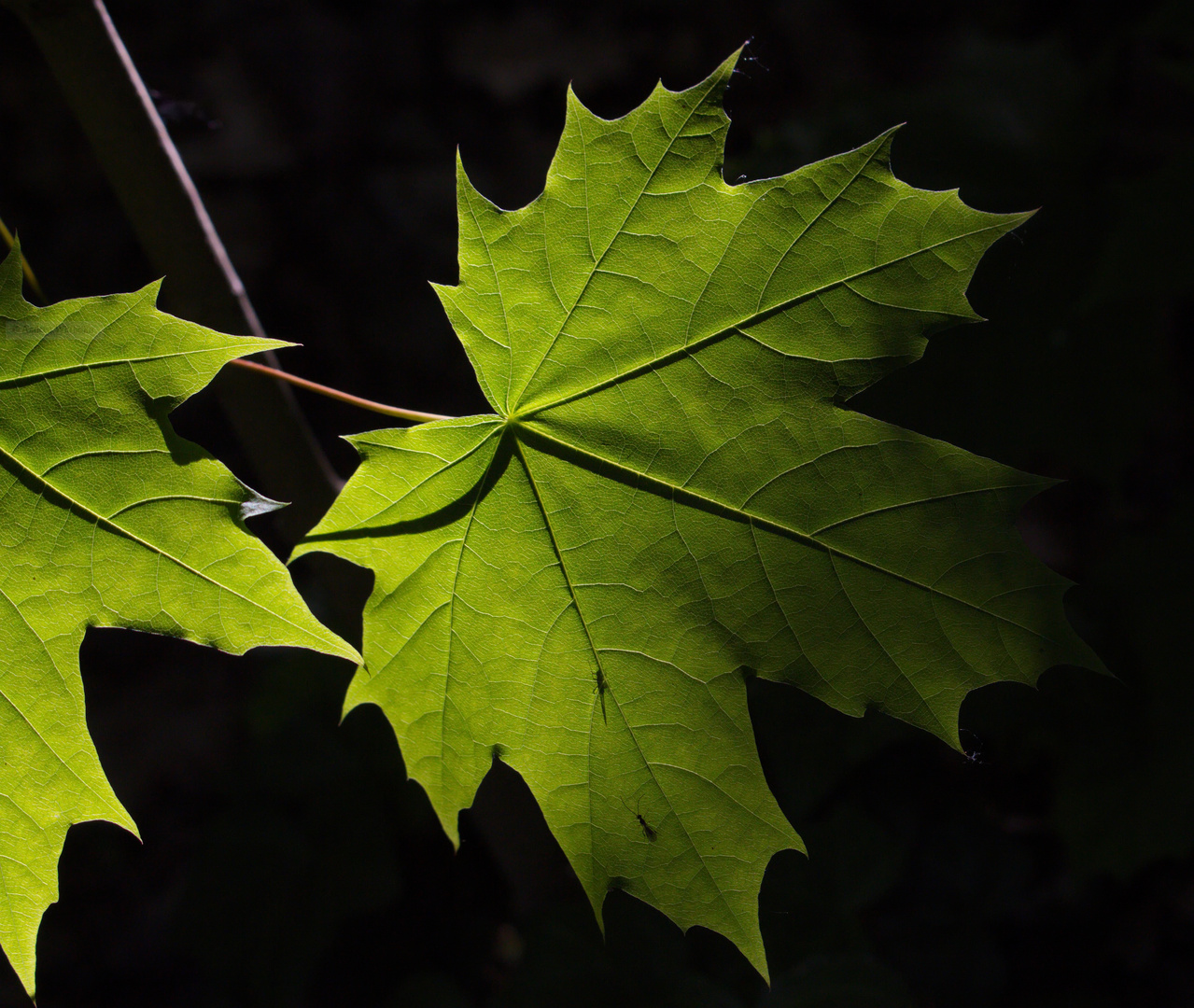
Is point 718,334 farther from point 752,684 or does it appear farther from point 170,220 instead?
point 752,684

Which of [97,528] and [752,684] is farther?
[752,684]

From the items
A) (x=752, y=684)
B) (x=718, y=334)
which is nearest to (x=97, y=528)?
(x=718, y=334)

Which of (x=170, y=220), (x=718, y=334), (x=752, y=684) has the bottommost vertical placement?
(x=752, y=684)

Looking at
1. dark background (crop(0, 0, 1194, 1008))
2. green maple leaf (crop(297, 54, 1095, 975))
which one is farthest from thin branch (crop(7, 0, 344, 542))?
green maple leaf (crop(297, 54, 1095, 975))

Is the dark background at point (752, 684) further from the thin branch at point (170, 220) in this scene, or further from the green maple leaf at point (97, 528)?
the green maple leaf at point (97, 528)

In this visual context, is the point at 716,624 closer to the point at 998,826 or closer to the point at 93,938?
the point at 998,826

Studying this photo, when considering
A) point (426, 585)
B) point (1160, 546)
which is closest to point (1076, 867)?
point (1160, 546)
